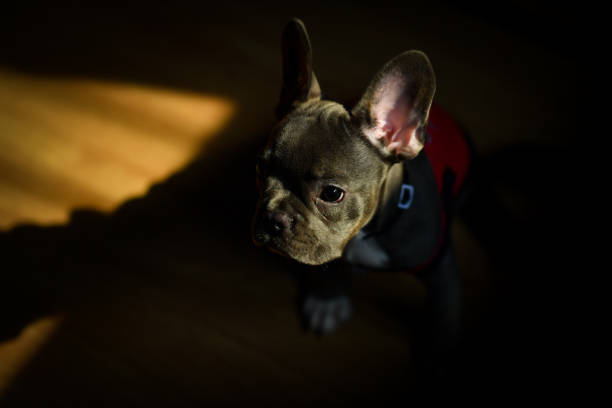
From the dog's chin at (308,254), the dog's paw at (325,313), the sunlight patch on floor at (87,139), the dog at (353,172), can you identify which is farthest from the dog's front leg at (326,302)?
the sunlight patch on floor at (87,139)

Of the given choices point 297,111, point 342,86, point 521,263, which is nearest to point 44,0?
point 342,86

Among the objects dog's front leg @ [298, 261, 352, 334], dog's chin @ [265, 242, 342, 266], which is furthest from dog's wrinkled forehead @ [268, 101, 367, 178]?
dog's front leg @ [298, 261, 352, 334]

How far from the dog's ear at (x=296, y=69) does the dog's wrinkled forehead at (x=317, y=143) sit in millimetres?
126

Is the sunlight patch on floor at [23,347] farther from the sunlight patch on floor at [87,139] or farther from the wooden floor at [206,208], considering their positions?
the sunlight patch on floor at [87,139]

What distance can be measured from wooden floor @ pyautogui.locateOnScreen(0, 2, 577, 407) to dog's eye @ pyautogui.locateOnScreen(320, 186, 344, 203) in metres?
0.94

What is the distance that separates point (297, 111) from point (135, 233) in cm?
134

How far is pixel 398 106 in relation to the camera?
1.46m

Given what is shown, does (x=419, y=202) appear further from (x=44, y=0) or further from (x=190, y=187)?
(x=44, y=0)

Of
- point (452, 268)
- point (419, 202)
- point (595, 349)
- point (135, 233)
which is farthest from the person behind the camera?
point (135, 233)

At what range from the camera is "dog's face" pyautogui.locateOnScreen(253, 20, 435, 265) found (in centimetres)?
147

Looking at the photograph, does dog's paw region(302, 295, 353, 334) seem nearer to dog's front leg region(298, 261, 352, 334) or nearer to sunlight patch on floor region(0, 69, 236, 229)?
dog's front leg region(298, 261, 352, 334)

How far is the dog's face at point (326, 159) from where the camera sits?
1.47 metres

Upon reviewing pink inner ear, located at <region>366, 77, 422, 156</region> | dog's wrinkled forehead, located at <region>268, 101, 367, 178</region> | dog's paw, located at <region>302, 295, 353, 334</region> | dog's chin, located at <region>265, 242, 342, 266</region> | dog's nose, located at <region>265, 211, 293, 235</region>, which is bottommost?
dog's paw, located at <region>302, 295, 353, 334</region>

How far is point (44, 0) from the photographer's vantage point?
3266 millimetres
